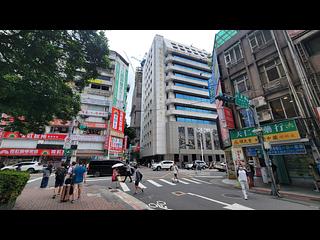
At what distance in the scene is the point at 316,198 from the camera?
8344 millimetres

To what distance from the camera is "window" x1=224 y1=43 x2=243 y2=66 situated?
1619 centimetres

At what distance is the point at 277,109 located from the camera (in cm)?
1273

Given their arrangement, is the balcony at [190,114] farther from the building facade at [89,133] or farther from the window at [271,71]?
the window at [271,71]

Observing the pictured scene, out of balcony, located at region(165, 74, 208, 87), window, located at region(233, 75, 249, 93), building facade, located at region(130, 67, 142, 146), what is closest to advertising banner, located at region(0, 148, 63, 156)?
balcony, located at region(165, 74, 208, 87)

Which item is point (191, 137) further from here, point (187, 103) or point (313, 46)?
point (313, 46)

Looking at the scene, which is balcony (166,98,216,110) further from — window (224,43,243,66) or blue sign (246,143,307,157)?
blue sign (246,143,307,157)

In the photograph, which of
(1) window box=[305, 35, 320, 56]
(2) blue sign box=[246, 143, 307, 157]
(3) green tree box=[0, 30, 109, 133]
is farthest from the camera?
(1) window box=[305, 35, 320, 56]

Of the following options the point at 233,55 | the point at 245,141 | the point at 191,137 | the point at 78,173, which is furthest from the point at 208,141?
the point at 78,173

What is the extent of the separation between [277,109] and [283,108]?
423 mm

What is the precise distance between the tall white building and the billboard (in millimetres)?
10275

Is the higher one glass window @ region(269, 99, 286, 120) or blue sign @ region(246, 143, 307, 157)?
glass window @ region(269, 99, 286, 120)

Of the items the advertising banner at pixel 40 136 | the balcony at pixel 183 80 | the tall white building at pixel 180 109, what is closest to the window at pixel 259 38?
the tall white building at pixel 180 109
